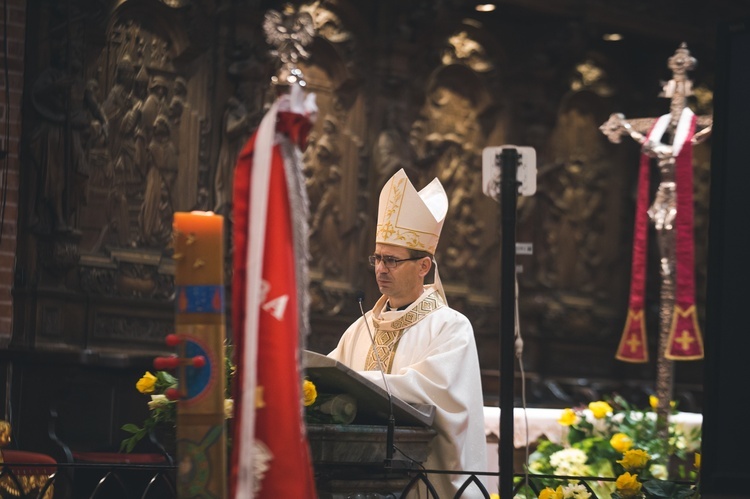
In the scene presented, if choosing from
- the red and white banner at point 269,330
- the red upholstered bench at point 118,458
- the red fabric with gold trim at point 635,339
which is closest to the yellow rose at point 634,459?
the red upholstered bench at point 118,458

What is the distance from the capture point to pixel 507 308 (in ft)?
14.4

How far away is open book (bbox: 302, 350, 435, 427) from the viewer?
161 inches

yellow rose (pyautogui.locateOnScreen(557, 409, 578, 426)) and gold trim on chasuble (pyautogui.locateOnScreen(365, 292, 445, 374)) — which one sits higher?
gold trim on chasuble (pyautogui.locateOnScreen(365, 292, 445, 374))

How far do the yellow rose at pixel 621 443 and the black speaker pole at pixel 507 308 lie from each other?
264cm

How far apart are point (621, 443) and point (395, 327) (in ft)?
6.76

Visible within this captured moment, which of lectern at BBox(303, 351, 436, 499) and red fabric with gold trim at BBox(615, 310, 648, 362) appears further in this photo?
red fabric with gold trim at BBox(615, 310, 648, 362)

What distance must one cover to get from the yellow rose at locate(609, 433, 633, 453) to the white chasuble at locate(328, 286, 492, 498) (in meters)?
1.94

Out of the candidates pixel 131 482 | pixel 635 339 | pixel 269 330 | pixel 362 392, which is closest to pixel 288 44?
pixel 269 330

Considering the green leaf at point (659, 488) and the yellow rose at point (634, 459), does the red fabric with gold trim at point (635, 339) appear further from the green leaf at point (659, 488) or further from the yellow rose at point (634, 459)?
the green leaf at point (659, 488)

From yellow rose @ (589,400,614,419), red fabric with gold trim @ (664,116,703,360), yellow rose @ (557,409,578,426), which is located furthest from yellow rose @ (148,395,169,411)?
red fabric with gold trim @ (664,116,703,360)

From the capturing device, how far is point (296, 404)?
296 centimetres

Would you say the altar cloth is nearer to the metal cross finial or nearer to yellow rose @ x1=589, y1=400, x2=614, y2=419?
yellow rose @ x1=589, y1=400, x2=614, y2=419

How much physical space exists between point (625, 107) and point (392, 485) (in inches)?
299

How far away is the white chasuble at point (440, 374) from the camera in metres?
4.77
